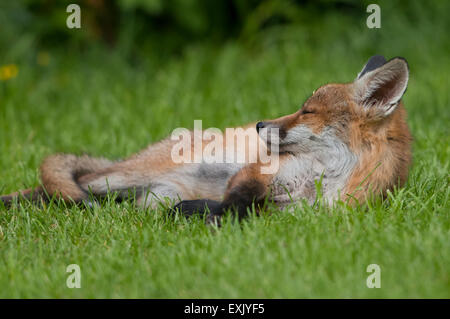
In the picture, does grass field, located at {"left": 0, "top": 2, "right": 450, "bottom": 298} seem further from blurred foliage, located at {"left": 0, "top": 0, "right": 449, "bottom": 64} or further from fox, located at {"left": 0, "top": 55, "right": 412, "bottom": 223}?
blurred foliage, located at {"left": 0, "top": 0, "right": 449, "bottom": 64}

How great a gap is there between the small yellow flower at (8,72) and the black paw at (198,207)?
539 cm

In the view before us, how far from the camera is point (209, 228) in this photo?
3877 mm

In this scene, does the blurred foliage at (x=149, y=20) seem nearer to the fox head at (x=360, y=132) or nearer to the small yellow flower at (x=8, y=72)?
the small yellow flower at (x=8, y=72)

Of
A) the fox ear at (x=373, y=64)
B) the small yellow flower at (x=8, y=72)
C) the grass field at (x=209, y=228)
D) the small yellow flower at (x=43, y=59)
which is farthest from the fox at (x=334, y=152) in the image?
the small yellow flower at (x=43, y=59)

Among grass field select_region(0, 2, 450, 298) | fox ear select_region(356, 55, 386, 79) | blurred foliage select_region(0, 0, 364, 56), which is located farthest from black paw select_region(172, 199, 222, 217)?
blurred foliage select_region(0, 0, 364, 56)

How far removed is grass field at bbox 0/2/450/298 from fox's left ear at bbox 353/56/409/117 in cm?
63

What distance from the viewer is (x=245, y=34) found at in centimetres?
1008

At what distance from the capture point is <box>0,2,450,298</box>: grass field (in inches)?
126

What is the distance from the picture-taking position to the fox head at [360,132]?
4.10m

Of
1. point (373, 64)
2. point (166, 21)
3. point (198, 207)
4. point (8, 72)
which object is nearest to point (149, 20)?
point (166, 21)

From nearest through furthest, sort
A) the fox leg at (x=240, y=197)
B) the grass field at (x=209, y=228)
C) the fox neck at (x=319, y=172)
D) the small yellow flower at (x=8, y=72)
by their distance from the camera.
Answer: the grass field at (x=209, y=228)
the fox leg at (x=240, y=197)
the fox neck at (x=319, y=172)
the small yellow flower at (x=8, y=72)

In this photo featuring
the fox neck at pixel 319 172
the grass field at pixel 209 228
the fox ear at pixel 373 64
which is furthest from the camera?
the fox ear at pixel 373 64

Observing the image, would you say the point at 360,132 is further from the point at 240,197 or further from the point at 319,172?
the point at 240,197

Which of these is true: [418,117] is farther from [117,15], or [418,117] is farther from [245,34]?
[117,15]
